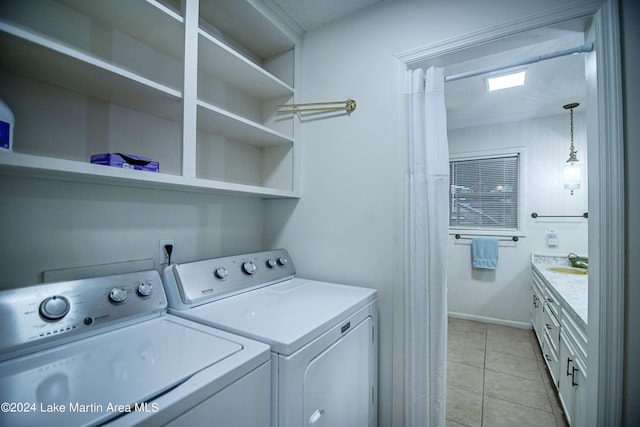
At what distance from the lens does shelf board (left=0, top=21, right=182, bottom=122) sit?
0.82 m

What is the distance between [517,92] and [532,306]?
2415mm

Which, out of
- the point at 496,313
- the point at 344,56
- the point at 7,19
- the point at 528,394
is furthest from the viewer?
the point at 496,313

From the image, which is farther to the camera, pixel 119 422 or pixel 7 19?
pixel 7 19

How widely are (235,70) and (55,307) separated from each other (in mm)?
1336

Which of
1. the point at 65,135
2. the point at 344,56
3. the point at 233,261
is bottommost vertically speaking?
the point at 233,261

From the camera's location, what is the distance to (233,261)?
146cm

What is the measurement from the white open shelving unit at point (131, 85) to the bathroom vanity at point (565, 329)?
1853mm

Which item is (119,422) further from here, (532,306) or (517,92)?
(532,306)

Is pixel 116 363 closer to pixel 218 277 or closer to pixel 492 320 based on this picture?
pixel 218 277

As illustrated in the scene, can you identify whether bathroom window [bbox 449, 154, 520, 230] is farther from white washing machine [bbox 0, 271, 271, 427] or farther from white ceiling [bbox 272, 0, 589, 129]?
white washing machine [bbox 0, 271, 271, 427]

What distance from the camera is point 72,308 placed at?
0.92 meters

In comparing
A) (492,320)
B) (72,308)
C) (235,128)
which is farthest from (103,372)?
(492,320)

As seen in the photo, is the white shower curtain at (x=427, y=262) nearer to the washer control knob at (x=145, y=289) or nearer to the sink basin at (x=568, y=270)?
the washer control knob at (x=145, y=289)

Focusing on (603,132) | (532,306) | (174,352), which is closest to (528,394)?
(532,306)
